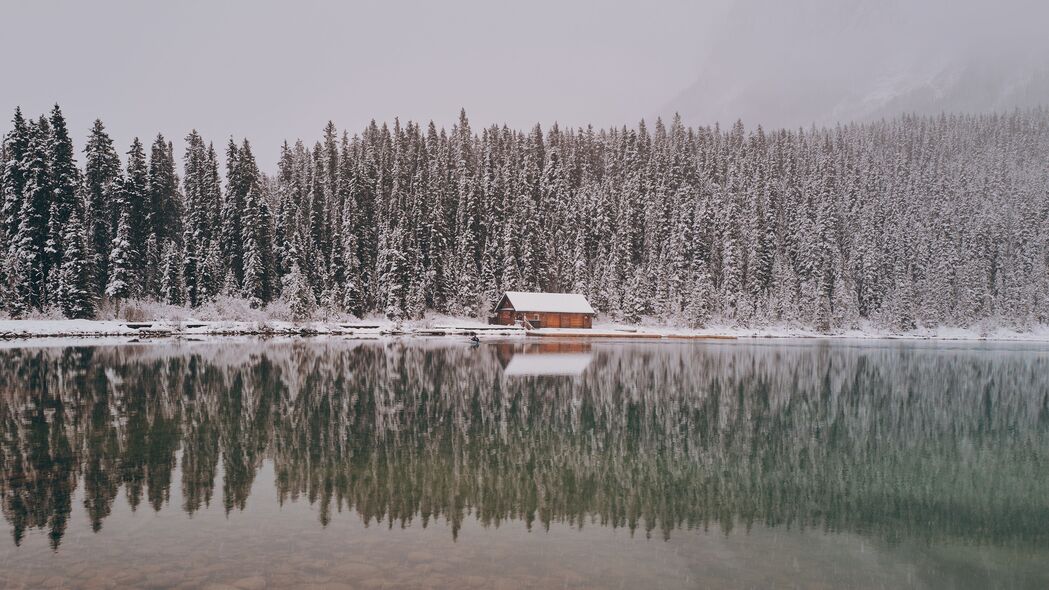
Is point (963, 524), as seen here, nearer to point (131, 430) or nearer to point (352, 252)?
point (131, 430)

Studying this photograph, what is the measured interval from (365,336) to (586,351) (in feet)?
85.8

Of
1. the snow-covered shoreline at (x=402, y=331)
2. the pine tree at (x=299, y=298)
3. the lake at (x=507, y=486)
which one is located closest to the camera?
the lake at (x=507, y=486)

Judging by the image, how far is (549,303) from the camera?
262ft

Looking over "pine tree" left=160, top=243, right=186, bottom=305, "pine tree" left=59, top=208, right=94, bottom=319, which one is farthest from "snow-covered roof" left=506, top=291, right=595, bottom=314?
"pine tree" left=59, top=208, right=94, bottom=319

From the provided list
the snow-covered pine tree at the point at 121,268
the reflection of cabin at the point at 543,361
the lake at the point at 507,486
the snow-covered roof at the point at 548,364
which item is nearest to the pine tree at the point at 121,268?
the snow-covered pine tree at the point at 121,268

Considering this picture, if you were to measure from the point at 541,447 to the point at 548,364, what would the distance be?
2207cm

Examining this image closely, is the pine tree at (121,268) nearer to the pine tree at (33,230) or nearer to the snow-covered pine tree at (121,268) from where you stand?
the snow-covered pine tree at (121,268)

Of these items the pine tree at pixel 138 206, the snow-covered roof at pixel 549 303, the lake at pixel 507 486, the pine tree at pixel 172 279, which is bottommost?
the lake at pixel 507 486

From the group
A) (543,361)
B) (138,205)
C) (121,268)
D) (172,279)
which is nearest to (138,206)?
(138,205)

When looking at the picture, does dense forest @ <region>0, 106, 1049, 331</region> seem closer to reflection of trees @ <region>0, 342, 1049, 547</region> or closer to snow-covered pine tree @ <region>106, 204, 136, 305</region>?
snow-covered pine tree @ <region>106, 204, 136, 305</region>

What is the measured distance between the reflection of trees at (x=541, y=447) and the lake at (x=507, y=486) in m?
0.09

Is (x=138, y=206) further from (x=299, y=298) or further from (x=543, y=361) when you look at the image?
(x=543, y=361)

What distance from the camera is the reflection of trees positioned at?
475 inches

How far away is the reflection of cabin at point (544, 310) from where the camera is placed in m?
78.8
